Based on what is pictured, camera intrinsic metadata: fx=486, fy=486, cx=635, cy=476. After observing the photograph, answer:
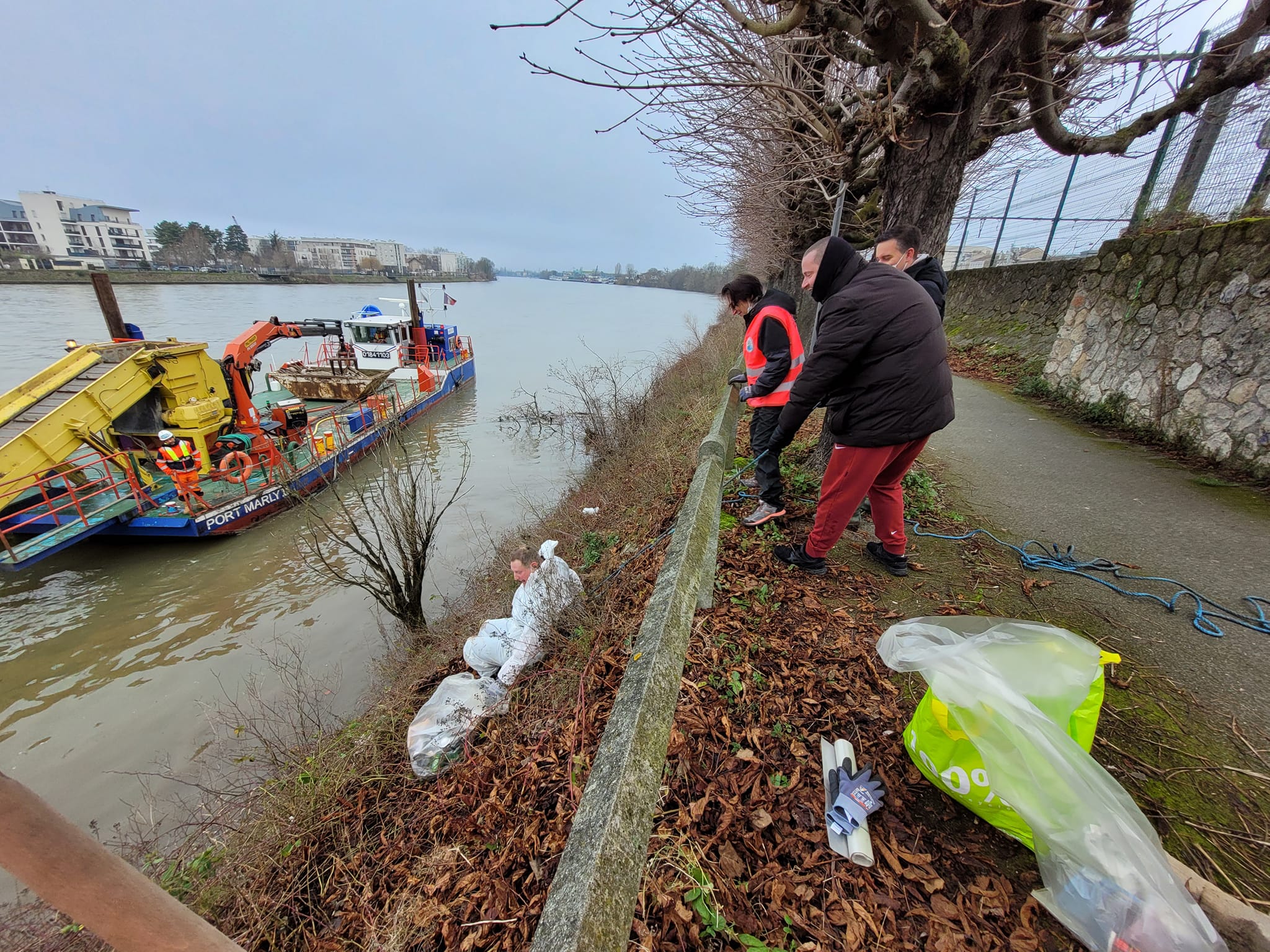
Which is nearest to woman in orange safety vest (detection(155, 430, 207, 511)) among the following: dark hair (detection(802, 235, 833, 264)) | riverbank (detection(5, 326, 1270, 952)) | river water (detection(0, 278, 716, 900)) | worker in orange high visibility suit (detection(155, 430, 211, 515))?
worker in orange high visibility suit (detection(155, 430, 211, 515))

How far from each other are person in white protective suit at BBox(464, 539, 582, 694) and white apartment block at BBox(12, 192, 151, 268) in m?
102

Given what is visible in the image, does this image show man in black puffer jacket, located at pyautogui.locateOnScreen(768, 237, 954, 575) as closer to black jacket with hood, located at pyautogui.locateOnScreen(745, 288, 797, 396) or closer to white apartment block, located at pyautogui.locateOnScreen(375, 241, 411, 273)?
black jacket with hood, located at pyautogui.locateOnScreen(745, 288, 797, 396)

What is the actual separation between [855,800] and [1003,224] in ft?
45.1

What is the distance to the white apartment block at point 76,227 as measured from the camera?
7144 centimetres

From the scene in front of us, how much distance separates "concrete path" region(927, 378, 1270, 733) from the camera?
2.37 m

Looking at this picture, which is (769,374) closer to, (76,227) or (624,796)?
(624,796)

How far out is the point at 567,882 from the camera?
4.11 feet

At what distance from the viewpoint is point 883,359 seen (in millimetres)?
2643

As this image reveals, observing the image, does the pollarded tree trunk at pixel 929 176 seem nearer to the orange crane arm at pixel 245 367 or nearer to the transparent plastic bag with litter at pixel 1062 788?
the transparent plastic bag with litter at pixel 1062 788

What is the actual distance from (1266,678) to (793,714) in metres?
2.20

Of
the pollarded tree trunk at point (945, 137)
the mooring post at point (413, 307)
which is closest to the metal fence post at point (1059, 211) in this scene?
the pollarded tree trunk at point (945, 137)

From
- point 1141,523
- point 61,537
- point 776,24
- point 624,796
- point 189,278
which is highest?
point 776,24

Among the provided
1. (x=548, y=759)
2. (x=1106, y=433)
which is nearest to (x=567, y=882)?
(x=548, y=759)

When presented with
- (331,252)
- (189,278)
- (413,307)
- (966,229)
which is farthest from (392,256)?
(966,229)
